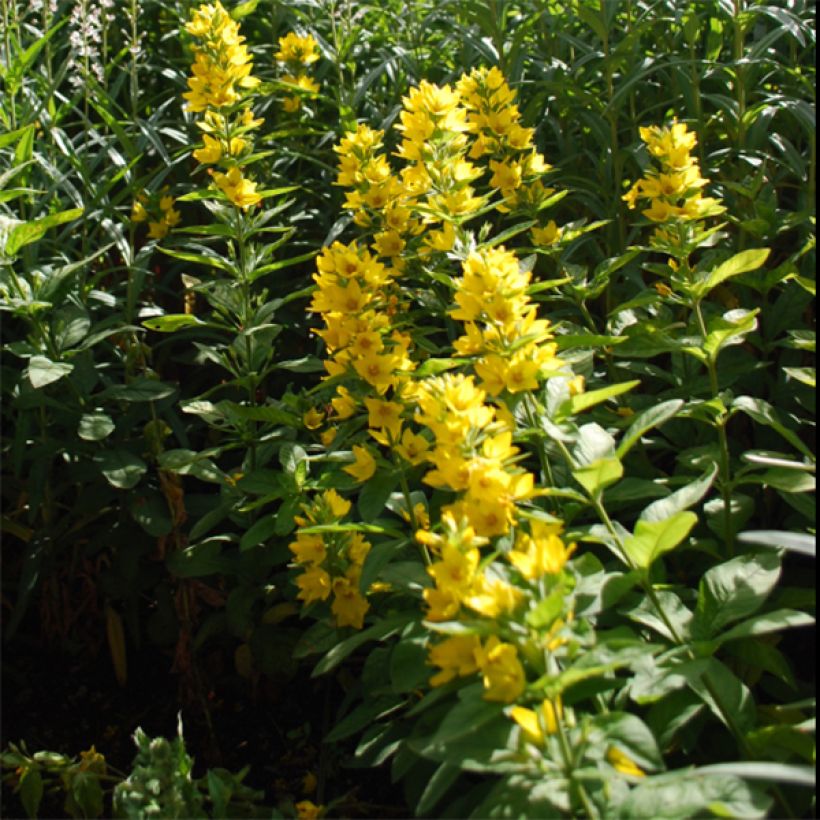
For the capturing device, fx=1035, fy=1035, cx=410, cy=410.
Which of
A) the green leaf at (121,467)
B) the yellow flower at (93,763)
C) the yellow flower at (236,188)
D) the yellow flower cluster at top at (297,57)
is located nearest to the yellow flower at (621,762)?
the yellow flower at (93,763)

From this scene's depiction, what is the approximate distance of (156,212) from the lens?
9.32 feet

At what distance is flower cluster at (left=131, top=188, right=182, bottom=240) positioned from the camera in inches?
108

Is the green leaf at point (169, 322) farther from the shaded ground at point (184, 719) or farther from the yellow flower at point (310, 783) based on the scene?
the yellow flower at point (310, 783)

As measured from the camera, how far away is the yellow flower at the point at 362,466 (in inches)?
70.1

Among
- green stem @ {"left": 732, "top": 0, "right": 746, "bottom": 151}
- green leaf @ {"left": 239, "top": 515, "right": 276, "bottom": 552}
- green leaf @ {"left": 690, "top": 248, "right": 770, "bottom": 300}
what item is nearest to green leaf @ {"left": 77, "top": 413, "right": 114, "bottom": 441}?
green leaf @ {"left": 239, "top": 515, "right": 276, "bottom": 552}

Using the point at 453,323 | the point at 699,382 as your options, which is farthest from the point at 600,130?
the point at 699,382

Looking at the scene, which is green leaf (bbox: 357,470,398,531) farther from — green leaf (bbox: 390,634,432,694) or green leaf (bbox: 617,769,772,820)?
green leaf (bbox: 617,769,772,820)

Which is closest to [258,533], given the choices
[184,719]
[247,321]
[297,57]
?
[247,321]

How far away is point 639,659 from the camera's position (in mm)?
1436

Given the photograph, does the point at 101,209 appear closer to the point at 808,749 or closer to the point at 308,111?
the point at 308,111

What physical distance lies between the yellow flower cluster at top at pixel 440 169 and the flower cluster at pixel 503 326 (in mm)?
364

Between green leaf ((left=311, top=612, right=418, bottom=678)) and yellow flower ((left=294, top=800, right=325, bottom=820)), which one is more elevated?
green leaf ((left=311, top=612, right=418, bottom=678))

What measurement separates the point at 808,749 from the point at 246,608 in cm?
126

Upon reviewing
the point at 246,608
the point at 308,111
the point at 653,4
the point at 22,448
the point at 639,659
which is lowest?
the point at 246,608
